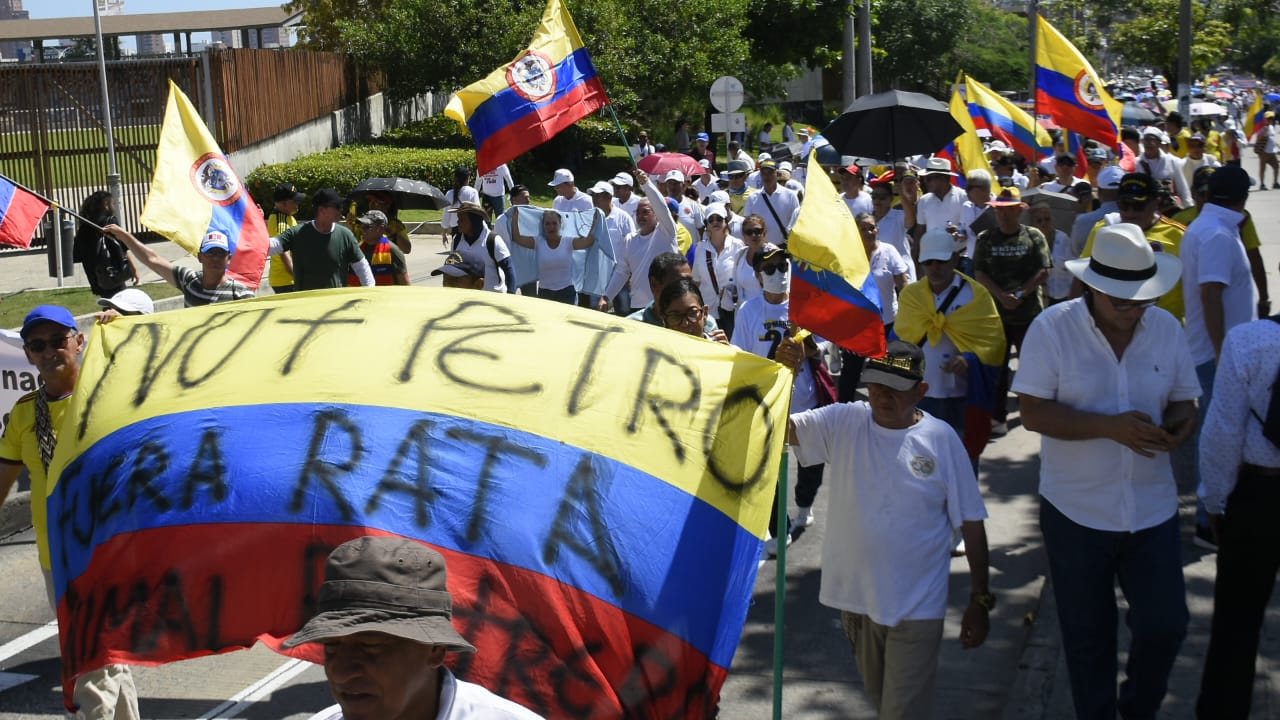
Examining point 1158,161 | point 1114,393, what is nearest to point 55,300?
point 1158,161

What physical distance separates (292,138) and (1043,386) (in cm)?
2863

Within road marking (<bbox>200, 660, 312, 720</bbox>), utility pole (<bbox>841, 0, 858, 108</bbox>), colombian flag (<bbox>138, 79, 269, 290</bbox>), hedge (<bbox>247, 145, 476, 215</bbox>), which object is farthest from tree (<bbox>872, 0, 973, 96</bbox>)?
road marking (<bbox>200, 660, 312, 720</bbox>)

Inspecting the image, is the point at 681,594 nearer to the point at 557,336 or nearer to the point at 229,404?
the point at 557,336

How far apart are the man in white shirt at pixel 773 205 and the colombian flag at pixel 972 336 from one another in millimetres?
5858

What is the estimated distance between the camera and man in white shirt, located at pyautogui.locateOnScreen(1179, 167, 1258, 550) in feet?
23.4

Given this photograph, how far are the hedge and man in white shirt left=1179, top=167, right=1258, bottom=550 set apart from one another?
21.7 meters

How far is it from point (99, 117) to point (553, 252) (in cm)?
1592

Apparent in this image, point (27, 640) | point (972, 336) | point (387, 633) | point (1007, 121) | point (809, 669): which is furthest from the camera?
point (1007, 121)

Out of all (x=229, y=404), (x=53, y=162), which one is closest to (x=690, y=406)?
(x=229, y=404)

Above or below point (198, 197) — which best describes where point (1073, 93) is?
above

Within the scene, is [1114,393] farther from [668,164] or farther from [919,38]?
[919,38]

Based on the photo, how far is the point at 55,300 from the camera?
56.6 feet

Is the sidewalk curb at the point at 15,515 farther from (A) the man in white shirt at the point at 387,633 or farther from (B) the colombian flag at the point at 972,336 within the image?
(A) the man in white shirt at the point at 387,633

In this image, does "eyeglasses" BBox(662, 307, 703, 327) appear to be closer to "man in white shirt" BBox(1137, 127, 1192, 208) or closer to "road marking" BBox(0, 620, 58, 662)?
"road marking" BBox(0, 620, 58, 662)
